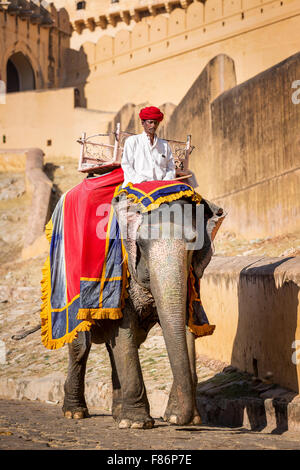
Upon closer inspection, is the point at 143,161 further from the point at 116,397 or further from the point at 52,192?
the point at 52,192

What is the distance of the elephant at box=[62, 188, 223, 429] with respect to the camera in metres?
4.79

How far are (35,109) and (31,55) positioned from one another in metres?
5.70

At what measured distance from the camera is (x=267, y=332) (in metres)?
6.20

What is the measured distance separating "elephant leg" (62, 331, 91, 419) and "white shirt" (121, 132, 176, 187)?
1.46 m

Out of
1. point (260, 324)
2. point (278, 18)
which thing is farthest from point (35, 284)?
point (278, 18)

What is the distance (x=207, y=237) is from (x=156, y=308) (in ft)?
1.88

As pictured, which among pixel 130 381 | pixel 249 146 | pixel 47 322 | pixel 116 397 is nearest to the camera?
pixel 130 381

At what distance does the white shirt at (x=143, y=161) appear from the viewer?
5.73m

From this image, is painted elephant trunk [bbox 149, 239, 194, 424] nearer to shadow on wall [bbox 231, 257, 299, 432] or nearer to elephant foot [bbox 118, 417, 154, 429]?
elephant foot [bbox 118, 417, 154, 429]

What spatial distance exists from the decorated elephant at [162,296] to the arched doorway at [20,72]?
32042mm

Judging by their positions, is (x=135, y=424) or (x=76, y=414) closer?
(x=135, y=424)

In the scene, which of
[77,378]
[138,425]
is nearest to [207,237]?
[138,425]

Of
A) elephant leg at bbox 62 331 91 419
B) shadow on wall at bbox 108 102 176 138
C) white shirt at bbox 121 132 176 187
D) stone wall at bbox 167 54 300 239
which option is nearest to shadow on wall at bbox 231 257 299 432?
white shirt at bbox 121 132 176 187
